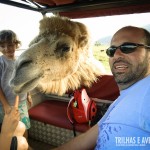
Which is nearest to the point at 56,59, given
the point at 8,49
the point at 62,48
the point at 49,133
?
the point at 62,48

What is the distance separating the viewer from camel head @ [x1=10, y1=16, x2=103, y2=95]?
51.1 inches

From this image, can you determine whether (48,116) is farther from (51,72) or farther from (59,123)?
(51,72)

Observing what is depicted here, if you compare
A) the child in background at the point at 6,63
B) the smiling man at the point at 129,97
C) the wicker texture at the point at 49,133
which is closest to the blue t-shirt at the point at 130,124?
the smiling man at the point at 129,97

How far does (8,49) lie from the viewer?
207 centimetres

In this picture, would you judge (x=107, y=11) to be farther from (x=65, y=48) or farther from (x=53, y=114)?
(x=53, y=114)

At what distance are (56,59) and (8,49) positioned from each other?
74 cm

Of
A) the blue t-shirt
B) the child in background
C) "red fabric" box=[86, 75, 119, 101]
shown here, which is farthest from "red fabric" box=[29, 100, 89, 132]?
the blue t-shirt

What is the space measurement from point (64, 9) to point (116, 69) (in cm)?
71

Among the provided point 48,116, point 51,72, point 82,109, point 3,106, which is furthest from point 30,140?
point 51,72

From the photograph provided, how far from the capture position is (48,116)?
290 centimetres

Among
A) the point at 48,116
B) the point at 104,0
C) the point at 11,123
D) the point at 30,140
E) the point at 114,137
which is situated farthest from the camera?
the point at 30,140

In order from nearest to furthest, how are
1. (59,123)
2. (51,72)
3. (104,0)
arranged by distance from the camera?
(104,0)
(51,72)
(59,123)

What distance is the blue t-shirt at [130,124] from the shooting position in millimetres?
783

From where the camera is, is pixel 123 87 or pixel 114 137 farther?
pixel 123 87
